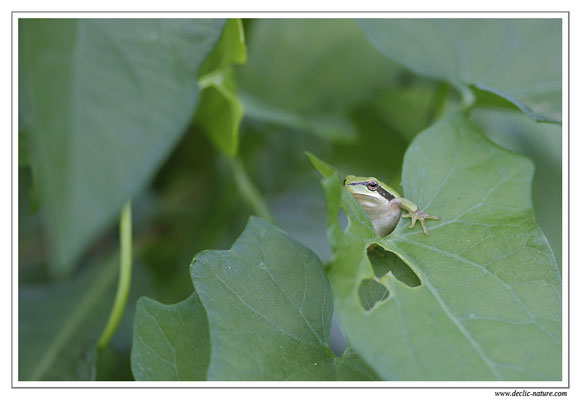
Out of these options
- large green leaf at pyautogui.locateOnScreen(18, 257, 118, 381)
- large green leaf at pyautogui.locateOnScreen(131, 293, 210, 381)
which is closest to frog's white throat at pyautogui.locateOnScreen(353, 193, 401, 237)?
large green leaf at pyautogui.locateOnScreen(131, 293, 210, 381)

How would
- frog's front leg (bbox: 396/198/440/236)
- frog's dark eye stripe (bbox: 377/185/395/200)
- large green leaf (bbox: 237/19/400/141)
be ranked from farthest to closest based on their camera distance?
large green leaf (bbox: 237/19/400/141), frog's dark eye stripe (bbox: 377/185/395/200), frog's front leg (bbox: 396/198/440/236)

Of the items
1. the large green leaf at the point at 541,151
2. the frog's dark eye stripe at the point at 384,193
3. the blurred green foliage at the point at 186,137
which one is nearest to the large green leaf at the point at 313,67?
the blurred green foliage at the point at 186,137

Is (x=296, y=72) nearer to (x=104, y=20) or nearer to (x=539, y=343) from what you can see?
(x=104, y=20)

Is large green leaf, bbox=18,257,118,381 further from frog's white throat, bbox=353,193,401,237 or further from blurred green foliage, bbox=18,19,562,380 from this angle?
frog's white throat, bbox=353,193,401,237

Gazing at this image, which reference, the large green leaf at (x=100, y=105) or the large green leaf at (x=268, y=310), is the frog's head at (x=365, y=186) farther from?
the large green leaf at (x=100, y=105)

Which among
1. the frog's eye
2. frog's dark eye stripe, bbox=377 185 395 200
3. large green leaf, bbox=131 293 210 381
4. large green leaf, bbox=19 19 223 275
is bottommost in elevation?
large green leaf, bbox=131 293 210 381
